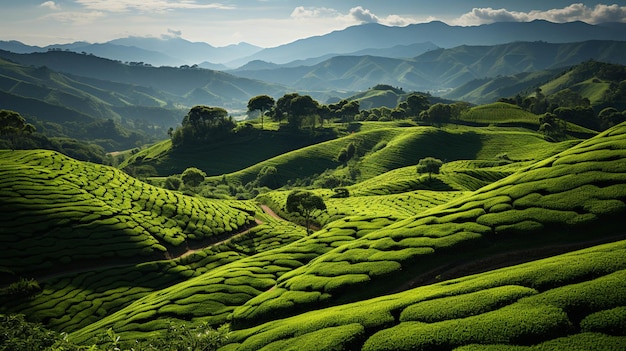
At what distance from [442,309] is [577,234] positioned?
14.3 metres

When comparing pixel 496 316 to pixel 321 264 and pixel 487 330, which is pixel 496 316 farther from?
pixel 321 264

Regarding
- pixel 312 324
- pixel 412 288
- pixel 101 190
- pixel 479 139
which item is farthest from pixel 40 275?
pixel 479 139

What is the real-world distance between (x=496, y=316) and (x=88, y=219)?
67.4 m

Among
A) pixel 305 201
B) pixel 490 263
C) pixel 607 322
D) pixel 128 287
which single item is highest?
pixel 607 322

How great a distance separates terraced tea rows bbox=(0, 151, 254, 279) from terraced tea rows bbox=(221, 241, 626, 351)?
4447 cm

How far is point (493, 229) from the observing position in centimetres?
2980

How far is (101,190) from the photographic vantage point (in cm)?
Result: 7681

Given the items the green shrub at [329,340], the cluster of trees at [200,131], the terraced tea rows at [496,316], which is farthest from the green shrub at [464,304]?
the cluster of trees at [200,131]

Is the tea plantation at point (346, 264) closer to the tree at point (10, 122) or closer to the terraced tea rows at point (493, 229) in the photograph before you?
the terraced tea rows at point (493, 229)

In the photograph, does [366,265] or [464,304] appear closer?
[464,304]

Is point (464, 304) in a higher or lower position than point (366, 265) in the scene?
higher

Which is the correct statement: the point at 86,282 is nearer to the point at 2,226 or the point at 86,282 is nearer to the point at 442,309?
the point at 2,226

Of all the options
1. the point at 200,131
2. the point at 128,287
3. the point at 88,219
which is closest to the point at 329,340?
the point at 128,287

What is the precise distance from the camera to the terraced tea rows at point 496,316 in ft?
53.5
